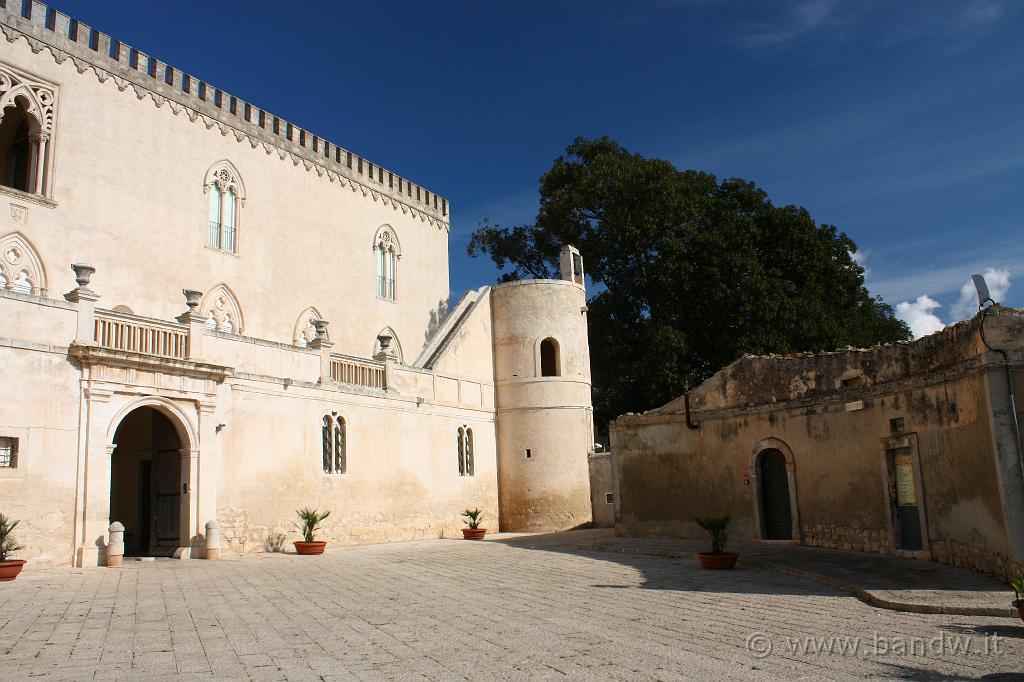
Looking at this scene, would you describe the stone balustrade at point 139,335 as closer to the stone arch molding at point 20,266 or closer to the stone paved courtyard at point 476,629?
the stone paved courtyard at point 476,629

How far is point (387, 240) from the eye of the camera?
106 ft

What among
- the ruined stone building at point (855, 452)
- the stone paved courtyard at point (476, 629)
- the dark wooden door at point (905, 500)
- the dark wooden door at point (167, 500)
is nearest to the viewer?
the stone paved courtyard at point (476, 629)

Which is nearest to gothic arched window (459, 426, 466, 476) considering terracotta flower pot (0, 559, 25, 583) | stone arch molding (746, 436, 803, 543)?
stone arch molding (746, 436, 803, 543)

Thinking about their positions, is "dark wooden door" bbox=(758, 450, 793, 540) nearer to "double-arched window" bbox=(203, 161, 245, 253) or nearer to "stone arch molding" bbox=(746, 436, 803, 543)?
"stone arch molding" bbox=(746, 436, 803, 543)

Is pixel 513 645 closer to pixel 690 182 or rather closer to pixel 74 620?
pixel 74 620

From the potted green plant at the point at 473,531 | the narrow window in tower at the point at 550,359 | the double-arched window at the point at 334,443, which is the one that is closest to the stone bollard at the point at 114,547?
the double-arched window at the point at 334,443

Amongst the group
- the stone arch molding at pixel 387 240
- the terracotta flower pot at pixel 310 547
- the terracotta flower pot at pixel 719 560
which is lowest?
the terracotta flower pot at pixel 719 560

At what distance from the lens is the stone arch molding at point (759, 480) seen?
16.8 metres

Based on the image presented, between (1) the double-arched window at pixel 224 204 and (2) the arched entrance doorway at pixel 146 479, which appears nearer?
(2) the arched entrance doorway at pixel 146 479

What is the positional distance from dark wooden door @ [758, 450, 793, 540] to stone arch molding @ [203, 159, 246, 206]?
17.4 m

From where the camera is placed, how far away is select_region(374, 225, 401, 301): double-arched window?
3177 centimetres

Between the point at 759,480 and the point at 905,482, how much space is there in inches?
152

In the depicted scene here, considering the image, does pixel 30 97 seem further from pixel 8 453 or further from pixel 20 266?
pixel 8 453

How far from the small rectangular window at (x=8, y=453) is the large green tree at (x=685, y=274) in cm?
2173
